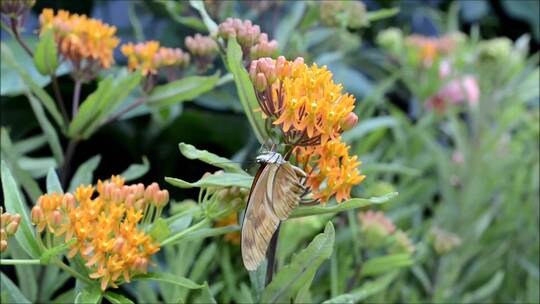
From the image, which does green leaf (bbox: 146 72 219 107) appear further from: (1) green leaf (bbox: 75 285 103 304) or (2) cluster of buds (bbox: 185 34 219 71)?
(1) green leaf (bbox: 75 285 103 304)

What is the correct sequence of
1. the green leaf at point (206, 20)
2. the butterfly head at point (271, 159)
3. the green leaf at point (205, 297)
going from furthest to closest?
the green leaf at point (206, 20)
the green leaf at point (205, 297)
the butterfly head at point (271, 159)

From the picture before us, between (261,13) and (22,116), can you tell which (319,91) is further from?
(22,116)

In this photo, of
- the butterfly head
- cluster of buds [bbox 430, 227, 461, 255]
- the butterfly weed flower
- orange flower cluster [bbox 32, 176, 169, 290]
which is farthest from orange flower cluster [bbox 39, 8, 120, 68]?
cluster of buds [bbox 430, 227, 461, 255]

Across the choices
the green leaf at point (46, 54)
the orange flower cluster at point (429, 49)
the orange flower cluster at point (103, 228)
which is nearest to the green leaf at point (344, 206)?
the orange flower cluster at point (103, 228)

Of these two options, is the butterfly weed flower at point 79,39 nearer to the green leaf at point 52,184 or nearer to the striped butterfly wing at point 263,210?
the green leaf at point 52,184

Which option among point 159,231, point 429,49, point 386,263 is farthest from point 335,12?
point 429,49

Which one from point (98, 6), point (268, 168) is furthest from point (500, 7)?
point (268, 168)
